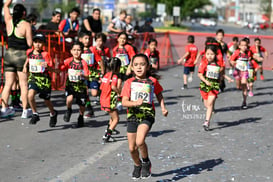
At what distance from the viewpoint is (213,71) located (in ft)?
32.5

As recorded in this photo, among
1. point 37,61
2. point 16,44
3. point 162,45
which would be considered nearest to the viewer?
point 37,61

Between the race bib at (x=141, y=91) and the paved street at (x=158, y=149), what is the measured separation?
943 millimetres

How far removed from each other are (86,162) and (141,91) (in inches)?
55.8

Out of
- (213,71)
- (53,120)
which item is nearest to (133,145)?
(53,120)

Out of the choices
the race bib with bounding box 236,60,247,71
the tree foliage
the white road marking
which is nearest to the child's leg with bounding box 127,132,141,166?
the white road marking

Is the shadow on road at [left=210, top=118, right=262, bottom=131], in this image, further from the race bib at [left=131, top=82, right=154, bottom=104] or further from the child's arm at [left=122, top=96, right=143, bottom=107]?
the child's arm at [left=122, top=96, right=143, bottom=107]

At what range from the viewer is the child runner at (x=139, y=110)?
6301mm

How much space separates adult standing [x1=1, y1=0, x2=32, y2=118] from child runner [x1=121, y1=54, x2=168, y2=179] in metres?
3.87

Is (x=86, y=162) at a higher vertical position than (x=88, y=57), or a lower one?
lower

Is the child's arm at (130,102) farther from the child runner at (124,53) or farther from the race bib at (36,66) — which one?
the child runner at (124,53)

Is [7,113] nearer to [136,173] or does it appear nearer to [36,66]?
[36,66]

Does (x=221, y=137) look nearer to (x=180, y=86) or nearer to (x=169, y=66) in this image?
(x=180, y=86)

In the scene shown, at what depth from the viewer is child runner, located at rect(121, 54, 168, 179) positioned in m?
6.30

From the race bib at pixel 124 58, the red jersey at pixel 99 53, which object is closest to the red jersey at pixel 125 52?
the race bib at pixel 124 58
